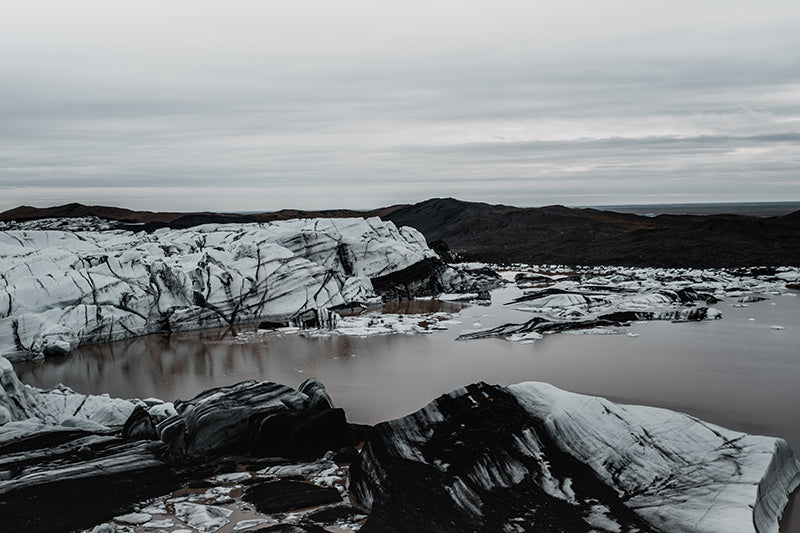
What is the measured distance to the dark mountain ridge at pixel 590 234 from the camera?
87.2 ft

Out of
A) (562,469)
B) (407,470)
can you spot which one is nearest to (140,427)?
(407,470)

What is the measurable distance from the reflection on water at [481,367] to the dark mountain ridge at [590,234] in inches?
502

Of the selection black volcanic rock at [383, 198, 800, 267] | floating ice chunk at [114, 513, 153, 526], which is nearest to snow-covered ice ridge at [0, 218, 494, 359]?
floating ice chunk at [114, 513, 153, 526]

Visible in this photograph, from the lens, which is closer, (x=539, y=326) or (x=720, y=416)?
(x=720, y=416)

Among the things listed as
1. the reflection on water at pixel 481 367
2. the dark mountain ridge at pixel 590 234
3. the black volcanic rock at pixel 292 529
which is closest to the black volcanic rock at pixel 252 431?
the reflection on water at pixel 481 367

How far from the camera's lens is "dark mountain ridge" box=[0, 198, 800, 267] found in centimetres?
2659

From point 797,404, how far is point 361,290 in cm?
1251

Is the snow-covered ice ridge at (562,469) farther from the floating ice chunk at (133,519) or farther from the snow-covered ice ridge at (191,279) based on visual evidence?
the snow-covered ice ridge at (191,279)

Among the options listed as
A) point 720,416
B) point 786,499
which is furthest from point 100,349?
point 786,499

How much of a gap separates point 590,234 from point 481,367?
25607 millimetres

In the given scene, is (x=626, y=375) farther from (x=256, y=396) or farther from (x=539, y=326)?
(x=256, y=396)

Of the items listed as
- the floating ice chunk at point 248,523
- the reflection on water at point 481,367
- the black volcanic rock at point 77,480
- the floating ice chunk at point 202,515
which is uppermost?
the black volcanic rock at point 77,480

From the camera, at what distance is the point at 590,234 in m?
34.2

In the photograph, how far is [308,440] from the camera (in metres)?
6.57
